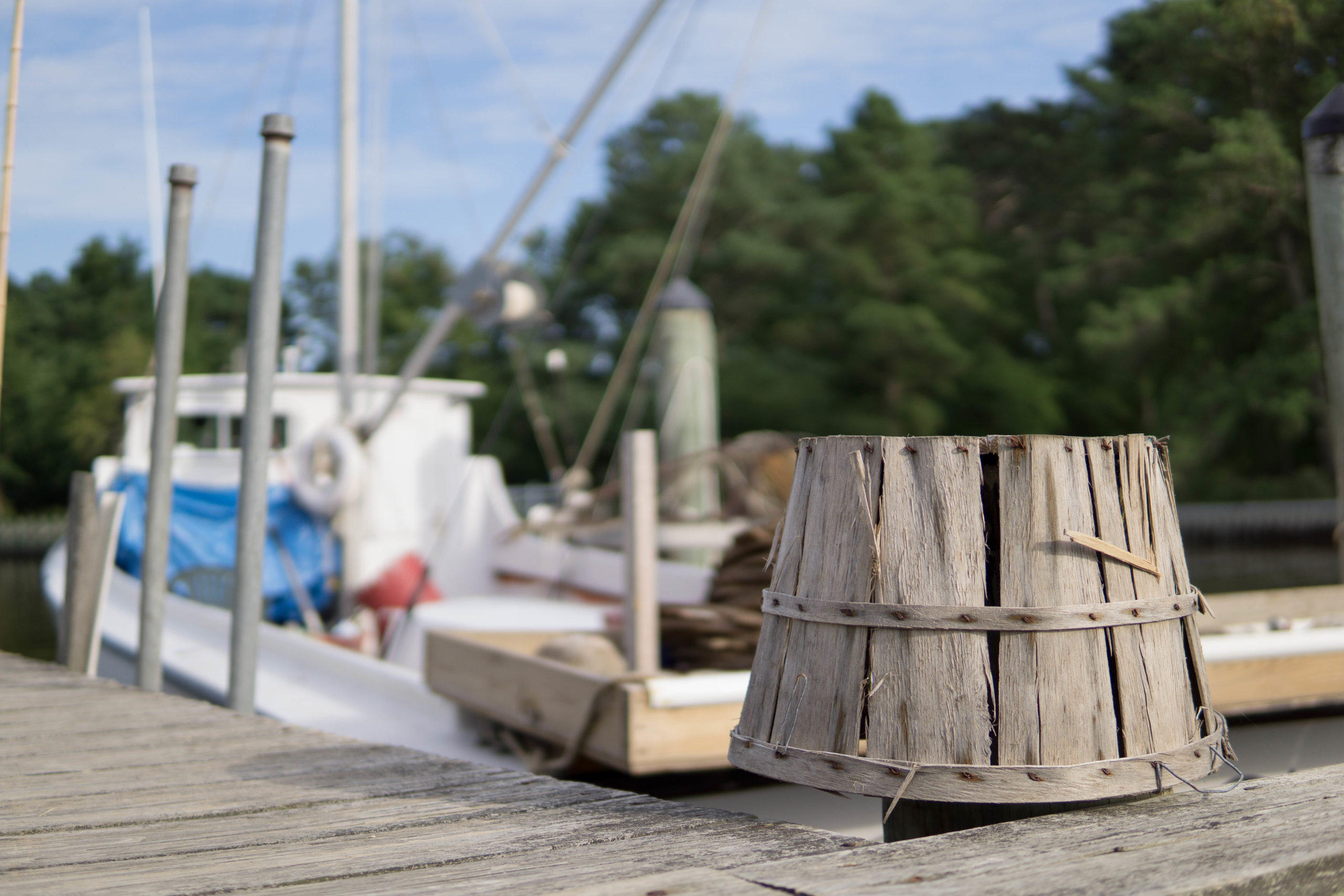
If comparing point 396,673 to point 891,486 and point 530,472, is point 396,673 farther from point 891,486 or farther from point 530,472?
point 530,472

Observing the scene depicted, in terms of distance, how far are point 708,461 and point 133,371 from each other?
25.4 meters

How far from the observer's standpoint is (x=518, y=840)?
1.73 meters

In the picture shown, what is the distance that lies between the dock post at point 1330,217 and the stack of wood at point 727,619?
1.83 m

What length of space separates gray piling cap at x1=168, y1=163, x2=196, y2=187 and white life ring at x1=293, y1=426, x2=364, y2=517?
4.36m

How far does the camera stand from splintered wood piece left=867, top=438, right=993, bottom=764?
1562 millimetres

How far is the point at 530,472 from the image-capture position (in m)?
30.5

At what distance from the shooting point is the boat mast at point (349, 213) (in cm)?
850

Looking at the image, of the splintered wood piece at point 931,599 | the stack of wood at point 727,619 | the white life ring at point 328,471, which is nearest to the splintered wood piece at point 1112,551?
the splintered wood piece at point 931,599

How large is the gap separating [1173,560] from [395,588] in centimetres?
702

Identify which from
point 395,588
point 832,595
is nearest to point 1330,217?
point 832,595

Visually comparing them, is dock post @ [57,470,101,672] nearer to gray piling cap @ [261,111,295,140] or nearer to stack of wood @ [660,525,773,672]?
gray piling cap @ [261,111,295,140]

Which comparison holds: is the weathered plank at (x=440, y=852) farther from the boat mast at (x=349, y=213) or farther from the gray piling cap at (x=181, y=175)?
the boat mast at (x=349, y=213)

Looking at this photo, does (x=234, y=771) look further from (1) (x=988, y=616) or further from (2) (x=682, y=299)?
(2) (x=682, y=299)

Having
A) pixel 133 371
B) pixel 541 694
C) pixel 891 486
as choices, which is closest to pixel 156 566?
pixel 541 694
